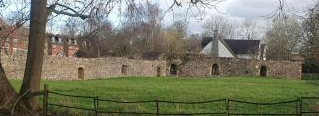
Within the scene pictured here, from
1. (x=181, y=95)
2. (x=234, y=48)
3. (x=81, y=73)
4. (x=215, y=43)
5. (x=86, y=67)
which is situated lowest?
(x=181, y=95)

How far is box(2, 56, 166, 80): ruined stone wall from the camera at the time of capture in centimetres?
2891

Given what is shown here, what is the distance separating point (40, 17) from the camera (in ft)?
37.4

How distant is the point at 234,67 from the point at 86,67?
1936 centimetres

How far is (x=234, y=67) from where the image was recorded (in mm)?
49250

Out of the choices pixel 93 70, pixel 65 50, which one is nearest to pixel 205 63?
pixel 93 70

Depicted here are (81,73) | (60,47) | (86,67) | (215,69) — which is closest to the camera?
(81,73)

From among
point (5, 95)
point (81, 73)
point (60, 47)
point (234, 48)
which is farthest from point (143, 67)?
point (60, 47)

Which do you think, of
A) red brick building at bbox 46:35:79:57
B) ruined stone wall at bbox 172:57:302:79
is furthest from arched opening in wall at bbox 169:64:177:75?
red brick building at bbox 46:35:79:57

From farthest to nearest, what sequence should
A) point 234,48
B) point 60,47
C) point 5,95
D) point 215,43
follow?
point 60,47 → point 234,48 → point 215,43 → point 5,95

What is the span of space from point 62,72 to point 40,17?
74.1 ft

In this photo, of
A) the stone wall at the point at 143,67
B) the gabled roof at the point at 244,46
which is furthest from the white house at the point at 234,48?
the stone wall at the point at 143,67

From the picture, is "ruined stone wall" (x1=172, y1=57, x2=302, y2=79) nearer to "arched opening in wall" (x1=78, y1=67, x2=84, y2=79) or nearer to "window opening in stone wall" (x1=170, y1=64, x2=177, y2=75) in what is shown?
"window opening in stone wall" (x1=170, y1=64, x2=177, y2=75)

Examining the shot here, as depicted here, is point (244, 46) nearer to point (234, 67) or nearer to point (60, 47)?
point (234, 67)

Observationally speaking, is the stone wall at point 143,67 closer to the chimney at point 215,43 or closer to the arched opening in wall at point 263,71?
the arched opening in wall at point 263,71
